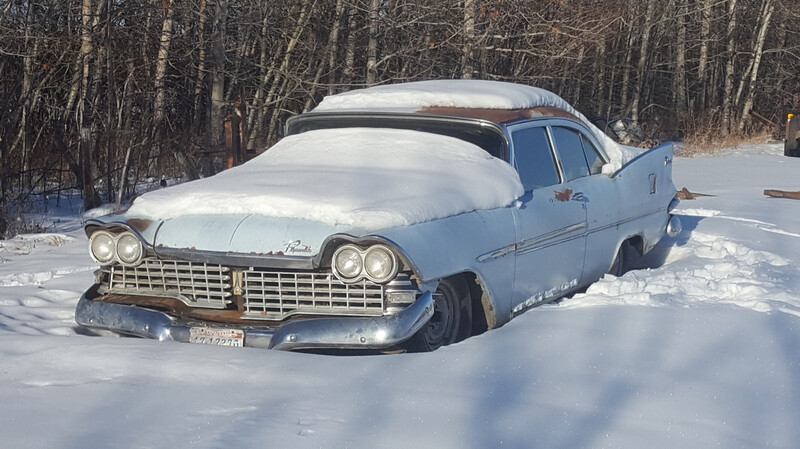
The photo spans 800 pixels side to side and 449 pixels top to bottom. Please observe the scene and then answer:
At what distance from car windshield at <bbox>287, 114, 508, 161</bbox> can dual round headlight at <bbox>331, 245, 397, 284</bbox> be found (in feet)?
5.26

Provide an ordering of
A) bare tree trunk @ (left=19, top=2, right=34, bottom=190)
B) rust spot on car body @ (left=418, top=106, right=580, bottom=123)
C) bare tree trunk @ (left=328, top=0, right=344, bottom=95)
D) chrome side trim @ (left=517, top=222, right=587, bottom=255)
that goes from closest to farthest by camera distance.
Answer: chrome side trim @ (left=517, top=222, right=587, bottom=255) → rust spot on car body @ (left=418, top=106, right=580, bottom=123) → bare tree trunk @ (left=19, top=2, right=34, bottom=190) → bare tree trunk @ (left=328, top=0, right=344, bottom=95)

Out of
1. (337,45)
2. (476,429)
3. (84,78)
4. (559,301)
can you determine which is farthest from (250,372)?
(337,45)

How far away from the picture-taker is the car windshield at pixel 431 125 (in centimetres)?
576

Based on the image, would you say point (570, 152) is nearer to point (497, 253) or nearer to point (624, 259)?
point (624, 259)

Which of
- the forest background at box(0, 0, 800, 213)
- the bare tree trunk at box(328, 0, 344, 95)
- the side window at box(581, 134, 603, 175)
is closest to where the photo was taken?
A: the side window at box(581, 134, 603, 175)

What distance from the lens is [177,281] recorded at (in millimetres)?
4797

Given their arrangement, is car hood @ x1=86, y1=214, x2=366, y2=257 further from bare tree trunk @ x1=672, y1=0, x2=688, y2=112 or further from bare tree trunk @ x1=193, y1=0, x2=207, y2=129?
bare tree trunk @ x1=672, y1=0, x2=688, y2=112

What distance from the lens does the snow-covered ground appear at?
3311 mm

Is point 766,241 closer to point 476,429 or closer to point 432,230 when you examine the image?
point 432,230

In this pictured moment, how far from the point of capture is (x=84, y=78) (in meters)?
14.2

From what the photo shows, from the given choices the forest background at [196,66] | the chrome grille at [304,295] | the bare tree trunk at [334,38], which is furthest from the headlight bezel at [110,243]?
the bare tree trunk at [334,38]

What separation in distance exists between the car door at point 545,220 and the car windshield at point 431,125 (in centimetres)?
12

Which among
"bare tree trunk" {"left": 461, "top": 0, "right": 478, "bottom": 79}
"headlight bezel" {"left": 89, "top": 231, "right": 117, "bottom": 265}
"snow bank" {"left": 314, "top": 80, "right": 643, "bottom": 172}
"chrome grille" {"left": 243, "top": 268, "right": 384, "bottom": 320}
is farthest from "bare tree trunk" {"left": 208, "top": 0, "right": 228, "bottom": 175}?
"chrome grille" {"left": 243, "top": 268, "right": 384, "bottom": 320}

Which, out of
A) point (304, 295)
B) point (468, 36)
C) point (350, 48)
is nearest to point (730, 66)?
point (468, 36)
